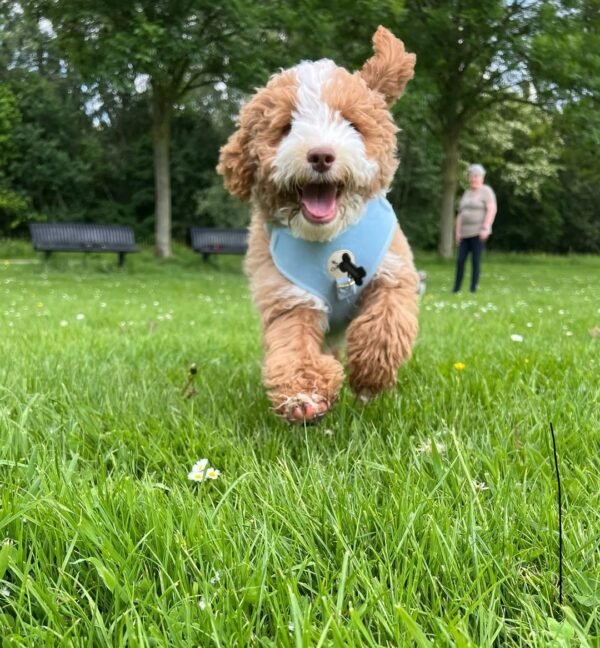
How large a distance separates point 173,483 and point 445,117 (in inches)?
828

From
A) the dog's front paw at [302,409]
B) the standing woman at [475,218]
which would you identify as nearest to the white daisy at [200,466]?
the dog's front paw at [302,409]

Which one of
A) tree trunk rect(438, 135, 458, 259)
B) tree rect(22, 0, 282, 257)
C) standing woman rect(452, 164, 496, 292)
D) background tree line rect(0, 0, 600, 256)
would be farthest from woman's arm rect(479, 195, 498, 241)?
tree trunk rect(438, 135, 458, 259)

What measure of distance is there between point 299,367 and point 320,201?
0.63 metres

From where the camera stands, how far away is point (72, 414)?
2.38 meters

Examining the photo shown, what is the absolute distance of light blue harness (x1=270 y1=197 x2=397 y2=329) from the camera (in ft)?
8.32

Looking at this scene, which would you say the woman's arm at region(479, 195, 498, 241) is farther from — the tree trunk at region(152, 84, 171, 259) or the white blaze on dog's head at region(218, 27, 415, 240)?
the tree trunk at region(152, 84, 171, 259)

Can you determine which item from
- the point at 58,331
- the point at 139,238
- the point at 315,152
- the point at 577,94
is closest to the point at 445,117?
the point at 577,94

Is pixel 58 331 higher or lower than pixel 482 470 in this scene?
lower

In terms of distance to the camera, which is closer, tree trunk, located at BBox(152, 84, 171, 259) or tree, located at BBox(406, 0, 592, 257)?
tree, located at BBox(406, 0, 592, 257)

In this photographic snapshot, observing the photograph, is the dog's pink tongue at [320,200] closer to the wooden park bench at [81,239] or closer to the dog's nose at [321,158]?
the dog's nose at [321,158]

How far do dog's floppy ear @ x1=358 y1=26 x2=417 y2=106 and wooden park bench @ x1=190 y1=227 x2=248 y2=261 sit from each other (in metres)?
15.9

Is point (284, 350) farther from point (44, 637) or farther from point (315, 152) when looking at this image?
point (44, 637)

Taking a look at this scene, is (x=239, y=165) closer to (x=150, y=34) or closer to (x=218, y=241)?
(x=150, y=34)

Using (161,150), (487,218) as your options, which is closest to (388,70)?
(487,218)
